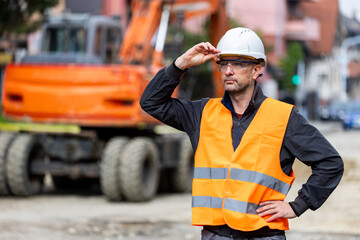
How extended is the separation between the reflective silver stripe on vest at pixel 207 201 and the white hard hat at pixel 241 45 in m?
0.80

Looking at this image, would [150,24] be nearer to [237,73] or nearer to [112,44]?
[112,44]

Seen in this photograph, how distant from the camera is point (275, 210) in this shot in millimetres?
4746

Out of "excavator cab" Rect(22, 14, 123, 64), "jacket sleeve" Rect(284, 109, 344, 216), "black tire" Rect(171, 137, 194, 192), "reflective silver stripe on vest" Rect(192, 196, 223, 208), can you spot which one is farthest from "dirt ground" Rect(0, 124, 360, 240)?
"jacket sleeve" Rect(284, 109, 344, 216)

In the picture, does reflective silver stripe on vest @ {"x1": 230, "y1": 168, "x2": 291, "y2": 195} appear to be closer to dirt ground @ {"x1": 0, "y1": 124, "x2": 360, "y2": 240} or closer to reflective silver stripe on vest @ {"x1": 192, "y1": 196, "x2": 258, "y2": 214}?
reflective silver stripe on vest @ {"x1": 192, "y1": 196, "x2": 258, "y2": 214}

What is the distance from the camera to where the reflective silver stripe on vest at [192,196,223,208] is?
15.9 feet

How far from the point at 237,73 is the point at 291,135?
0.45m

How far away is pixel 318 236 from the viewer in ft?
35.5

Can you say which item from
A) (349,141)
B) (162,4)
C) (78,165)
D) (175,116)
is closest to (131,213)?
(78,165)

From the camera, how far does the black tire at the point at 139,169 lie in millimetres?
14078

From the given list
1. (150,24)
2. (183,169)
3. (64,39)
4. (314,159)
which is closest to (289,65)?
(150,24)

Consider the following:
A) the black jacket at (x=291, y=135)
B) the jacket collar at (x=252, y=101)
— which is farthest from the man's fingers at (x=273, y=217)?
the jacket collar at (x=252, y=101)

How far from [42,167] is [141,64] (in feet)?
8.40

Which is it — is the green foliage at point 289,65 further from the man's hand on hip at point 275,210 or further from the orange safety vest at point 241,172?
the man's hand on hip at point 275,210

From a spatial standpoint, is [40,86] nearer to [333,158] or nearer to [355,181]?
[355,181]
